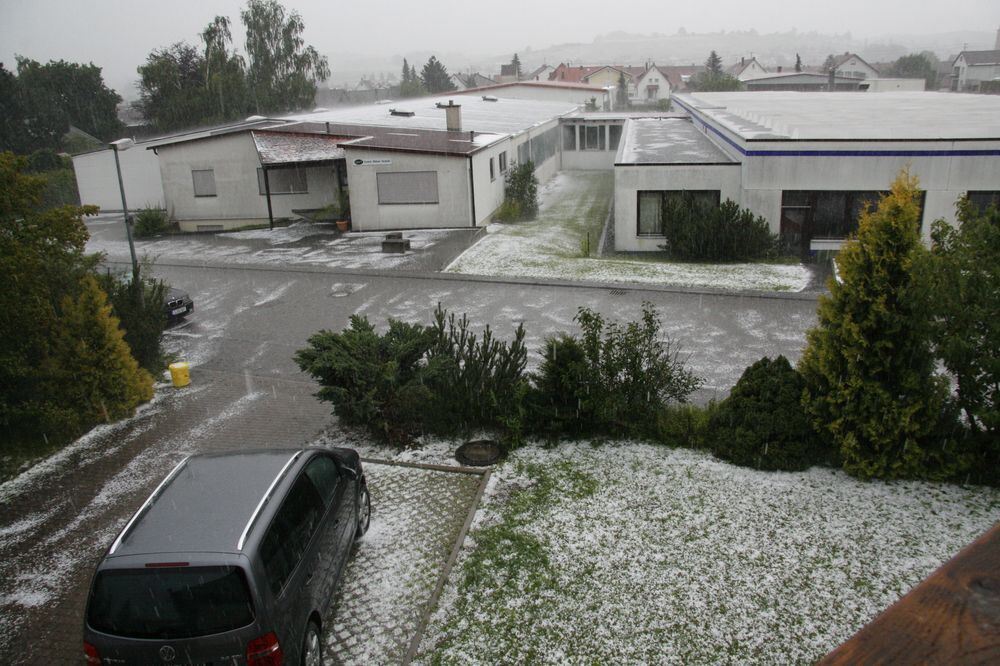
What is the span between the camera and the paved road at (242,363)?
8.04m

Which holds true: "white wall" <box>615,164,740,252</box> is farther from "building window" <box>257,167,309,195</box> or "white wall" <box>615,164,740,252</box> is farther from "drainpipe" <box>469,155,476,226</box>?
"building window" <box>257,167,309,195</box>

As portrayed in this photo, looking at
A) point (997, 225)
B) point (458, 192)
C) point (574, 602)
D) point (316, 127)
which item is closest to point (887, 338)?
point (997, 225)

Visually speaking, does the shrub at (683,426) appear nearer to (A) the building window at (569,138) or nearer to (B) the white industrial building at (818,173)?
(B) the white industrial building at (818,173)

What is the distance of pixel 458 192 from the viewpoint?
25375 millimetres

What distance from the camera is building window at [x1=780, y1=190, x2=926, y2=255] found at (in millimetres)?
20547

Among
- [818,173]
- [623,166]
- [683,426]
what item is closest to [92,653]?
[683,426]

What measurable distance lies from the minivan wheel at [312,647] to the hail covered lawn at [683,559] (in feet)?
3.11

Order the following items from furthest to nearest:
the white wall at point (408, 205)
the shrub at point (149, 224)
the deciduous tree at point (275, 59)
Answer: the deciduous tree at point (275, 59) < the shrub at point (149, 224) < the white wall at point (408, 205)

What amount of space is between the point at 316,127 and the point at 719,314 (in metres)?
22.1

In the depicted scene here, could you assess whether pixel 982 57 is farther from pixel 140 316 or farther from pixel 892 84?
pixel 140 316

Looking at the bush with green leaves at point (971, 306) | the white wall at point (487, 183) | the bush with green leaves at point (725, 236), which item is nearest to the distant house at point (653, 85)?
the white wall at point (487, 183)

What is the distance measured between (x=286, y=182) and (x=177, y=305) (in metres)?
13.0

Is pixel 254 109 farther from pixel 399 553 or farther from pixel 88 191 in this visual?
pixel 399 553

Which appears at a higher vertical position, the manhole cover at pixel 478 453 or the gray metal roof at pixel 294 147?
the gray metal roof at pixel 294 147
